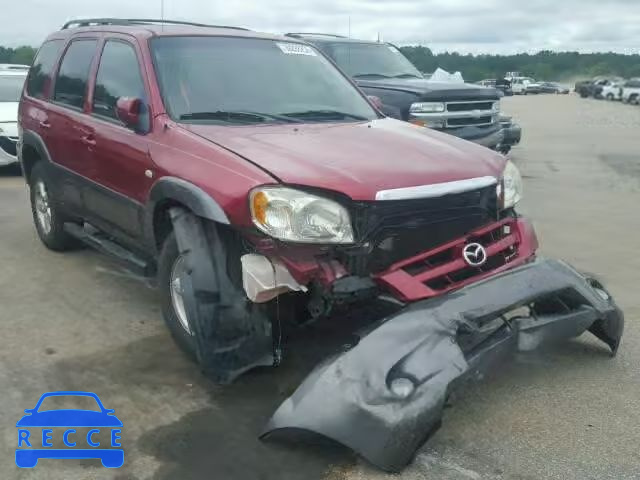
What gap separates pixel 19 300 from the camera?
205 inches

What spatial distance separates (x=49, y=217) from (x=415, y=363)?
4294 millimetres

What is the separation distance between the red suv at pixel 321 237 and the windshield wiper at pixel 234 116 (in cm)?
1

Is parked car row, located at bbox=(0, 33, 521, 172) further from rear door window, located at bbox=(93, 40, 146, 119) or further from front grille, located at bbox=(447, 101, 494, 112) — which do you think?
rear door window, located at bbox=(93, 40, 146, 119)

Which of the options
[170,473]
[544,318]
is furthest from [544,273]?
[170,473]

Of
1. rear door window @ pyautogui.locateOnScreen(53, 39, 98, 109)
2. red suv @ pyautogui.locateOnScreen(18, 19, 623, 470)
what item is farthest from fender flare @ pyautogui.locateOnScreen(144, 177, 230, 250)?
rear door window @ pyautogui.locateOnScreen(53, 39, 98, 109)

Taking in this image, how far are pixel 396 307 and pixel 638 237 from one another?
471 cm

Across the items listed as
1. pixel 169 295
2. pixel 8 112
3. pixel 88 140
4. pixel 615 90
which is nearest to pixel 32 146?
pixel 88 140

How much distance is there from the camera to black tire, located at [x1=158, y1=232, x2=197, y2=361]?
3957 millimetres

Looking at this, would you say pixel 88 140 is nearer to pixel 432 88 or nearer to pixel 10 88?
pixel 432 88

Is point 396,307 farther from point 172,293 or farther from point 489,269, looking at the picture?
point 172,293

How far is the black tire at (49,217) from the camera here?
5980 millimetres

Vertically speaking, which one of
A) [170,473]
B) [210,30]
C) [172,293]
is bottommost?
[170,473]

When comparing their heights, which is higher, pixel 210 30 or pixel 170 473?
pixel 210 30

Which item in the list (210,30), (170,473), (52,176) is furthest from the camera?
(52,176)
